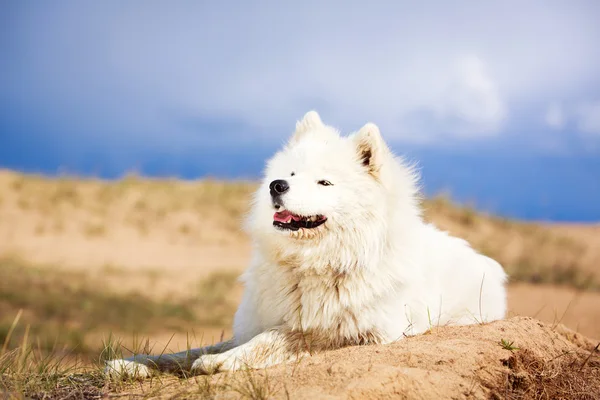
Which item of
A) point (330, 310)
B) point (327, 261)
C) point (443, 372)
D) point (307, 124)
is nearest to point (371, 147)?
point (307, 124)

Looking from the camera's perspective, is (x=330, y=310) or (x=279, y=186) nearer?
(x=279, y=186)

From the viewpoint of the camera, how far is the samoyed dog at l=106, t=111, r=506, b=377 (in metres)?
4.03

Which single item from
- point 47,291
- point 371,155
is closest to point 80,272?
point 47,291

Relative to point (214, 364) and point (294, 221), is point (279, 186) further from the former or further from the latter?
point (214, 364)

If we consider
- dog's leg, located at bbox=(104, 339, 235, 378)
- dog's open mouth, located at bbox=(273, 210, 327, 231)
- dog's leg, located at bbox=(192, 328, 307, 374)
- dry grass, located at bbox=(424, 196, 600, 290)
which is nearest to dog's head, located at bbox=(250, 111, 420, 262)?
dog's open mouth, located at bbox=(273, 210, 327, 231)

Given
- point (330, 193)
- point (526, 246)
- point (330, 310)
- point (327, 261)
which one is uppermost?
point (526, 246)

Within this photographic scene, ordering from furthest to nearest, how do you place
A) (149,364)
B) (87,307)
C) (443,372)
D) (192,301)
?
(192,301), (87,307), (149,364), (443,372)

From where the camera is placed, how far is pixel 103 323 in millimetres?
11203

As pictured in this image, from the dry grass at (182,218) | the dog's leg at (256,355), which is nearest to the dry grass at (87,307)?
the dry grass at (182,218)

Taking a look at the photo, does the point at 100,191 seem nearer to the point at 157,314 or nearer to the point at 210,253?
the point at 210,253

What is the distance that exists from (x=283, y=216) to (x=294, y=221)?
0.09 metres

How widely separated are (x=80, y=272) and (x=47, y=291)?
4.45 ft

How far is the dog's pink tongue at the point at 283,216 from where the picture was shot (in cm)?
411

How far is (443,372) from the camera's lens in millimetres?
3381
